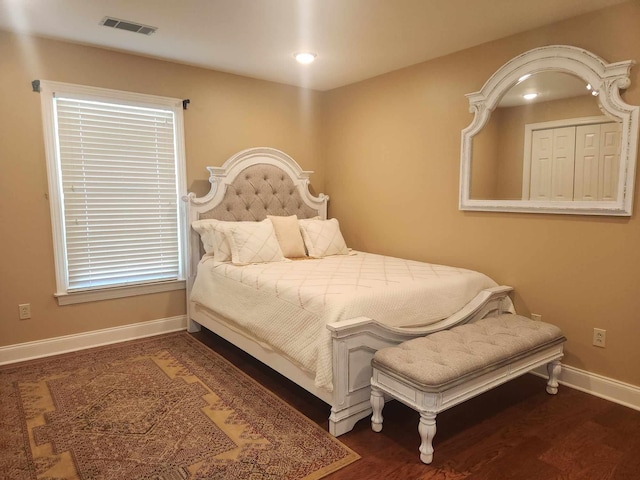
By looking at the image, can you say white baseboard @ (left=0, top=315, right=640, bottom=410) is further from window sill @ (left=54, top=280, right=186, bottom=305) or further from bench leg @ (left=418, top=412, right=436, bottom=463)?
bench leg @ (left=418, top=412, right=436, bottom=463)

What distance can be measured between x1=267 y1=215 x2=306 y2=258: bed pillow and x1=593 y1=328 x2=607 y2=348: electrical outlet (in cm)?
215

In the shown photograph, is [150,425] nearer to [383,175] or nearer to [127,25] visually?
[127,25]

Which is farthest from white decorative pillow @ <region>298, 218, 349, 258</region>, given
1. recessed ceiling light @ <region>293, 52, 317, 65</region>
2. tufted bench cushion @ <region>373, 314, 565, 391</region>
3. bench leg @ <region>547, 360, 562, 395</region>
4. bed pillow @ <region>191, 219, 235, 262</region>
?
bench leg @ <region>547, 360, 562, 395</region>

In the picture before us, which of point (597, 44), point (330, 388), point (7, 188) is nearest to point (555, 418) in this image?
point (330, 388)

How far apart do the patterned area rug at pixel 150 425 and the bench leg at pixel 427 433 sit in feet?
1.05

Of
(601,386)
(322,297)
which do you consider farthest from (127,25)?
(601,386)

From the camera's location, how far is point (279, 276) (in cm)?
283

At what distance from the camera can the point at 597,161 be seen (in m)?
2.55

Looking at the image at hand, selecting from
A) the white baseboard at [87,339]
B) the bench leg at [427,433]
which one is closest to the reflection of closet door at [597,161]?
the bench leg at [427,433]

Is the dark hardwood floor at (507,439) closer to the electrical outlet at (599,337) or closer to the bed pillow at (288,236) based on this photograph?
the electrical outlet at (599,337)

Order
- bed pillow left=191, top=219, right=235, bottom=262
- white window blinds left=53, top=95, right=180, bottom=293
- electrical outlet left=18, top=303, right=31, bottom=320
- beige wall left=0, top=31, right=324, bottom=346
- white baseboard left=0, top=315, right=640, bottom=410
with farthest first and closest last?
bed pillow left=191, top=219, right=235, bottom=262 → white window blinds left=53, top=95, right=180, bottom=293 → electrical outlet left=18, top=303, right=31, bottom=320 → beige wall left=0, top=31, right=324, bottom=346 → white baseboard left=0, top=315, right=640, bottom=410

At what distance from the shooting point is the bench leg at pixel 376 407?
2.18 meters

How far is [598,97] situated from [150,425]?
3.12 metres

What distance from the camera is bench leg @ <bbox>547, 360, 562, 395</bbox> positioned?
2617mm
